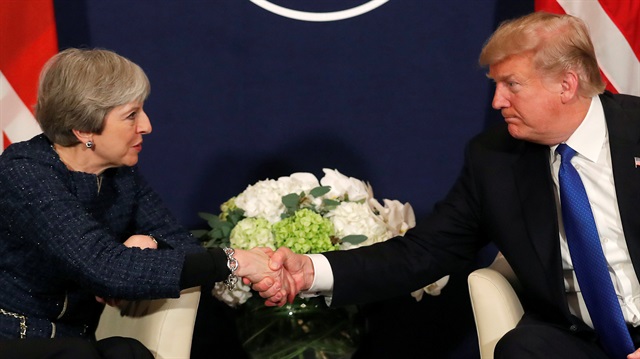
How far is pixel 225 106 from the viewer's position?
393 cm

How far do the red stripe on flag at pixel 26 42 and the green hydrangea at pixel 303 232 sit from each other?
1048mm

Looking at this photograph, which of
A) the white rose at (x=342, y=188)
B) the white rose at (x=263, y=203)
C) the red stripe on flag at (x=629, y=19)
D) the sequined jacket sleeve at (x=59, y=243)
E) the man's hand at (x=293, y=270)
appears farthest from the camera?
the red stripe on flag at (x=629, y=19)

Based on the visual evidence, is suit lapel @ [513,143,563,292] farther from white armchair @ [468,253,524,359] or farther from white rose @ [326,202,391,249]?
white rose @ [326,202,391,249]

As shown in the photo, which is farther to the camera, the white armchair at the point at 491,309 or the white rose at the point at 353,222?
the white rose at the point at 353,222

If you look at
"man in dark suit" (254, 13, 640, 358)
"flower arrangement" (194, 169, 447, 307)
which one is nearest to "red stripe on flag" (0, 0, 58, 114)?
"flower arrangement" (194, 169, 447, 307)

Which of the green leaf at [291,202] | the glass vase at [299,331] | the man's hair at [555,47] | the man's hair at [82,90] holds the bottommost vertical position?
the glass vase at [299,331]

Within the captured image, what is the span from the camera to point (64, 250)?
2666 mm

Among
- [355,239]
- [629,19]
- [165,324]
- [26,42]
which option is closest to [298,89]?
[355,239]

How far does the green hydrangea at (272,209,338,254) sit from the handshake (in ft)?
0.18

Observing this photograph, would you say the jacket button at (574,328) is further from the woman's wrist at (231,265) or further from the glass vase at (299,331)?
the woman's wrist at (231,265)

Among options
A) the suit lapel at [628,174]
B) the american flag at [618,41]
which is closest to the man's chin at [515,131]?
the suit lapel at [628,174]

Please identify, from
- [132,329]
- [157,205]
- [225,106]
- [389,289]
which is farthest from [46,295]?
[225,106]

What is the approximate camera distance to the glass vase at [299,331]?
3.24 meters

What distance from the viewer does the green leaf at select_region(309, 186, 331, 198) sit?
10.9 ft
